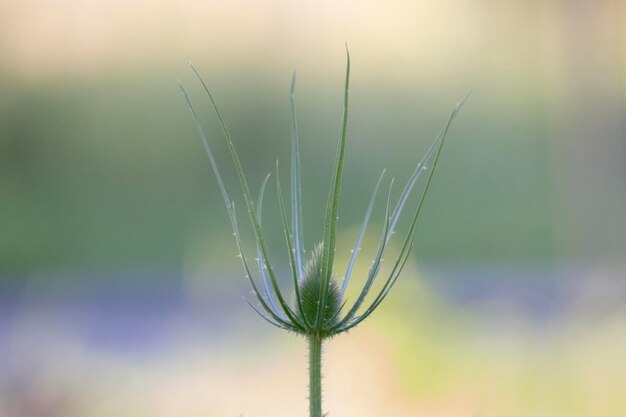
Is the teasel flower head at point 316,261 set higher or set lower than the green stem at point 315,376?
higher

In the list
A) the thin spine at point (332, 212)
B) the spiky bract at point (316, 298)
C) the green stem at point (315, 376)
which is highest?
the thin spine at point (332, 212)

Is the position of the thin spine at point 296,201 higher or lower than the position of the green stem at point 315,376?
higher

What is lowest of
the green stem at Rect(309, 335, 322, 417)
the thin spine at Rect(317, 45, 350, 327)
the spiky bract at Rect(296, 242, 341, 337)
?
the green stem at Rect(309, 335, 322, 417)

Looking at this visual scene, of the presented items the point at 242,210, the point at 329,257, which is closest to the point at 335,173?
the point at 329,257

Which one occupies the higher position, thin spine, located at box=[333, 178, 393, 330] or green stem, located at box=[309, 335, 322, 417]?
thin spine, located at box=[333, 178, 393, 330]

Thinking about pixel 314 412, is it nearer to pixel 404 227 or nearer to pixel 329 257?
pixel 329 257
